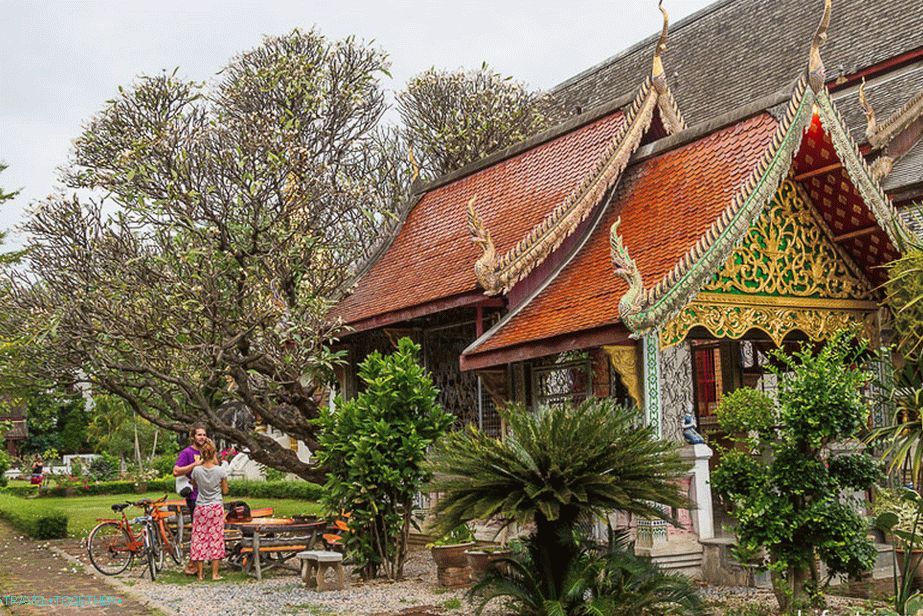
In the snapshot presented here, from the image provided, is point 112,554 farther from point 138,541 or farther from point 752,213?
point 752,213

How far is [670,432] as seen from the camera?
36.3ft

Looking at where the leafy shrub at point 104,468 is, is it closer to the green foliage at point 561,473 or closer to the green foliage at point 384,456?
the green foliage at point 384,456

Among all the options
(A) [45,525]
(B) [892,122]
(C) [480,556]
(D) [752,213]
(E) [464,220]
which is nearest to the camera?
(D) [752,213]

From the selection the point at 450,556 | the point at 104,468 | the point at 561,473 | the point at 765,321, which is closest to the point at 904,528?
the point at 765,321

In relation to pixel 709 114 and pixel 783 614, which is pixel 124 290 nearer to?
pixel 783 614

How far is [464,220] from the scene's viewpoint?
49.4 feet

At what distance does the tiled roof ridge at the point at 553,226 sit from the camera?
11711mm

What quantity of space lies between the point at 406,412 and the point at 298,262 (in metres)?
3.26

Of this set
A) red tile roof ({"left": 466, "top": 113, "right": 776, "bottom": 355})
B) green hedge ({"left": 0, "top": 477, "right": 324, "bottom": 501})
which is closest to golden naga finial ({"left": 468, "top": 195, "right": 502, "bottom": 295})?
red tile roof ({"left": 466, "top": 113, "right": 776, "bottom": 355})

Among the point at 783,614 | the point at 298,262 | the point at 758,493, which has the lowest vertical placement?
the point at 783,614

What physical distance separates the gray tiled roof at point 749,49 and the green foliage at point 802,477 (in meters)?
11.4

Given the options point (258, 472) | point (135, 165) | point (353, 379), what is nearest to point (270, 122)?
point (135, 165)

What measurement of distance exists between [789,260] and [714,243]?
154cm

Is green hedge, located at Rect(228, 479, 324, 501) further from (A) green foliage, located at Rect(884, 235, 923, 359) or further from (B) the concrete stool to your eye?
(A) green foliage, located at Rect(884, 235, 923, 359)
